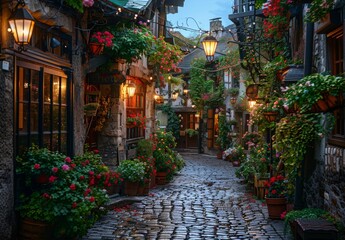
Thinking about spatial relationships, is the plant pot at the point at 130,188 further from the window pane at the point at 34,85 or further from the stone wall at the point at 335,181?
the stone wall at the point at 335,181

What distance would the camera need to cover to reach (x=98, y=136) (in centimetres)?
1233

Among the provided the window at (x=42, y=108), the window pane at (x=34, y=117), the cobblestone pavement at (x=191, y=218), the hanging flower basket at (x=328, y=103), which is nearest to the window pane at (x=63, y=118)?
the window at (x=42, y=108)

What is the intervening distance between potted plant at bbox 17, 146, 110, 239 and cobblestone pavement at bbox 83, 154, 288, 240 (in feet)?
2.97

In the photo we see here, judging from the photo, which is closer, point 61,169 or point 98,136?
point 61,169

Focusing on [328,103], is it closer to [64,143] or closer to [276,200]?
[276,200]

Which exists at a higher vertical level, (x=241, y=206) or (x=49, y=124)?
(x=49, y=124)

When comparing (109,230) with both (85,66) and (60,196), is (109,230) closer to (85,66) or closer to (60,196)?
(60,196)

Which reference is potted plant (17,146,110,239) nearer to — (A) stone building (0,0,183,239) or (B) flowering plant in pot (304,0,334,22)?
(A) stone building (0,0,183,239)

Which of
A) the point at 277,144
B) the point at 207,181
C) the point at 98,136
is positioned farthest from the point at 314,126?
the point at 207,181

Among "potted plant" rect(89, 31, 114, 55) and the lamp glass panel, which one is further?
the lamp glass panel

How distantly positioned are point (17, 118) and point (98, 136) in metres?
5.27

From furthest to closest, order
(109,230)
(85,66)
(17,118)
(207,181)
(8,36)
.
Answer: (207,181) < (85,66) < (109,230) < (17,118) < (8,36)

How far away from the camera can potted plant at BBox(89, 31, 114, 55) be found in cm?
958

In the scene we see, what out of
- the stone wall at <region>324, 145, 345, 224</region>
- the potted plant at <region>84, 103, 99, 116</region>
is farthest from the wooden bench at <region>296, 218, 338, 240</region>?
the potted plant at <region>84, 103, 99, 116</region>
